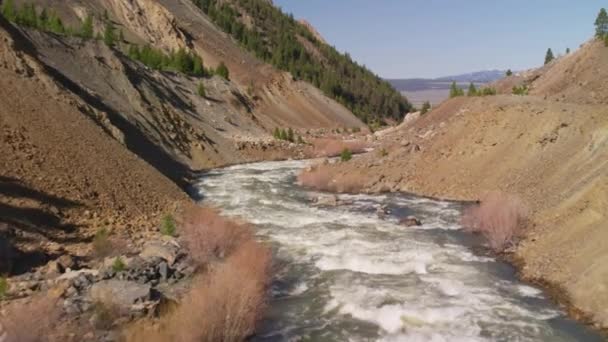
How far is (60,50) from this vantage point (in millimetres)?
44656

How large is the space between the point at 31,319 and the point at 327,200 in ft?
72.2

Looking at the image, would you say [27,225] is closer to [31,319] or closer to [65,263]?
[65,263]

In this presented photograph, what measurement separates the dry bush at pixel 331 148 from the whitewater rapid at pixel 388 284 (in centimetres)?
3022

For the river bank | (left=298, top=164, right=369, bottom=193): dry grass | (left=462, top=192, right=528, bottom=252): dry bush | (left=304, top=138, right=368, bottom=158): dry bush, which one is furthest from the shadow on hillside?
(left=304, top=138, right=368, bottom=158): dry bush

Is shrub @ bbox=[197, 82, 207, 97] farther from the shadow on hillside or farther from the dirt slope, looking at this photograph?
the shadow on hillside

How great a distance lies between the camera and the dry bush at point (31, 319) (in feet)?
37.7

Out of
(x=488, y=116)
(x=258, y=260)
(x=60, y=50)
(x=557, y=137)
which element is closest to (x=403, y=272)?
(x=258, y=260)

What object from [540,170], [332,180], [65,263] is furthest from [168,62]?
[65,263]

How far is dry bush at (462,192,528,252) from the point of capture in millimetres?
23531

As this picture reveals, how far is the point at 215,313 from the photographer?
521 inches

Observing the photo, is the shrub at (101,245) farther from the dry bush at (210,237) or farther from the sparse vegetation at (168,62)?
the sparse vegetation at (168,62)

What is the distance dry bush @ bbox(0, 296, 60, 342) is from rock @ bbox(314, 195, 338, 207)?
64.9ft

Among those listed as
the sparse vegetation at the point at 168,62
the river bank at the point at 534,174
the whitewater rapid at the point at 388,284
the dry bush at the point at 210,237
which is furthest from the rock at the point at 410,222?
the sparse vegetation at the point at 168,62

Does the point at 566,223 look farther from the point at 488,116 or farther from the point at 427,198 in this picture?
the point at 488,116
